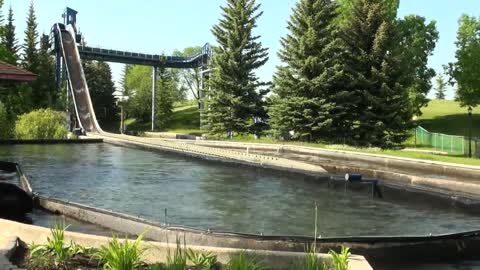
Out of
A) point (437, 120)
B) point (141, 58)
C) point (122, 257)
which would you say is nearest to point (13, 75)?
point (122, 257)

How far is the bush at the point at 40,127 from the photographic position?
3481cm

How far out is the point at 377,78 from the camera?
34.4 meters

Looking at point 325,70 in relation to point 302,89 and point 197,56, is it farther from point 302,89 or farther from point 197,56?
point 197,56

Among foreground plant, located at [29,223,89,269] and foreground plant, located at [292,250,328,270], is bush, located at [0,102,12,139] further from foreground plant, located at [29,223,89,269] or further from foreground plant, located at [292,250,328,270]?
foreground plant, located at [292,250,328,270]

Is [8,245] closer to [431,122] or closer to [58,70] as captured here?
[431,122]

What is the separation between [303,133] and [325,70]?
4.48m

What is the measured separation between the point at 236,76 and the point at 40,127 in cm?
1666

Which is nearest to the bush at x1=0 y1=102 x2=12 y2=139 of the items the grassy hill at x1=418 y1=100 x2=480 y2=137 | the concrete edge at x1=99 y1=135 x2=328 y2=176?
the concrete edge at x1=99 y1=135 x2=328 y2=176

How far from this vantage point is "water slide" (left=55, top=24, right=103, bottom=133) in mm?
49475

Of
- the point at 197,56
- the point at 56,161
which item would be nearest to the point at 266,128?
the point at 56,161

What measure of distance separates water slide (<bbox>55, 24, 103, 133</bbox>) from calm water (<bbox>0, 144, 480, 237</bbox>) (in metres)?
28.5

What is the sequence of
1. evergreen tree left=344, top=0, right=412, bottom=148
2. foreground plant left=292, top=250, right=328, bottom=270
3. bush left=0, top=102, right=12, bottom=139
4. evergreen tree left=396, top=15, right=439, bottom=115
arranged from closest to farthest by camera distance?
foreground plant left=292, top=250, right=328, bottom=270, bush left=0, top=102, right=12, bottom=139, evergreen tree left=344, top=0, right=412, bottom=148, evergreen tree left=396, top=15, right=439, bottom=115

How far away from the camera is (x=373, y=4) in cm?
3594

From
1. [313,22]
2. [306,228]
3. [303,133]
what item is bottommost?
[306,228]
